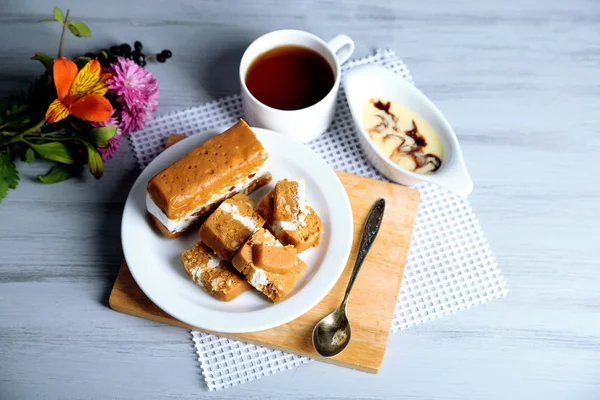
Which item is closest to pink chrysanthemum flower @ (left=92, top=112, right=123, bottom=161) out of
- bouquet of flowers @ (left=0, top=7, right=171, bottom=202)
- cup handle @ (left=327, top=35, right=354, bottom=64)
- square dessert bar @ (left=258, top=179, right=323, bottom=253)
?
bouquet of flowers @ (left=0, top=7, right=171, bottom=202)

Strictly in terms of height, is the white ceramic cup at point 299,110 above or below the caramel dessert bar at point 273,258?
above

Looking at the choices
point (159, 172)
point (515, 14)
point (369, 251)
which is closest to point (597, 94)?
point (515, 14)

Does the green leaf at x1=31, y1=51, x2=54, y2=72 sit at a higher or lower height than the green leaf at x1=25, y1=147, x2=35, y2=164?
higher

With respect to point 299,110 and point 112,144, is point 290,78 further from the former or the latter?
point 112,144

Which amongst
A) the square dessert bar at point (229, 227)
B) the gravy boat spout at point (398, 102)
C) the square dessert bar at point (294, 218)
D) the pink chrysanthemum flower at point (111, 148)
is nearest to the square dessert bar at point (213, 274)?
the square dessert bar at point (229, 227)

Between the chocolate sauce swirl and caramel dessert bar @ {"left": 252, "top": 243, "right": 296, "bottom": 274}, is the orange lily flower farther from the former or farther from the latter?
the chocolate sauce swirl

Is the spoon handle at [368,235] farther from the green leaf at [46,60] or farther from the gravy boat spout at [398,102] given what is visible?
the green leaf at [46,60]

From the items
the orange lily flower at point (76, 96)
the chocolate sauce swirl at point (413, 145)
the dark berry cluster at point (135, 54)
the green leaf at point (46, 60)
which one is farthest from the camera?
the dark berry cluster at point (135, 54)
